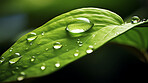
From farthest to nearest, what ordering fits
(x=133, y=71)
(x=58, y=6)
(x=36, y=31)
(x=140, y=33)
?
(x=58, y=6), (x=133, y=71), (x=140, y=33), (x=36, y=31)

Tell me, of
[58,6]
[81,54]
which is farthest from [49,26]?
[58,6]

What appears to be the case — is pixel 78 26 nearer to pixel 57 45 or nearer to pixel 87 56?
pixel 57 45

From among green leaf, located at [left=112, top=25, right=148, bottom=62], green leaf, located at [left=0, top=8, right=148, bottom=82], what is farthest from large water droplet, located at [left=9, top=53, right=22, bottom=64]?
green leaf, located at [left=112, top=25, right=148, bottom=62]

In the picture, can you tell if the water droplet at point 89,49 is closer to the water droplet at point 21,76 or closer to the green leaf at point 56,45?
the green leaf at point 56,45

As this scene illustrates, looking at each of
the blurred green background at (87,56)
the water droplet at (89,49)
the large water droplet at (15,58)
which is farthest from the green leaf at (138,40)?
the large water droplet at (15,58)

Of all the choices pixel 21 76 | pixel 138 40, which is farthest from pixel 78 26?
pixel 138 40

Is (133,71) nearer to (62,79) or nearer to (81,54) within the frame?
(62,79)

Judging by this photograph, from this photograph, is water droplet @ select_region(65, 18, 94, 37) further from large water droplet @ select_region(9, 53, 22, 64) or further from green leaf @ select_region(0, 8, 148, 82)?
large water droplet @ select_region(9, 53, 22, 64)
